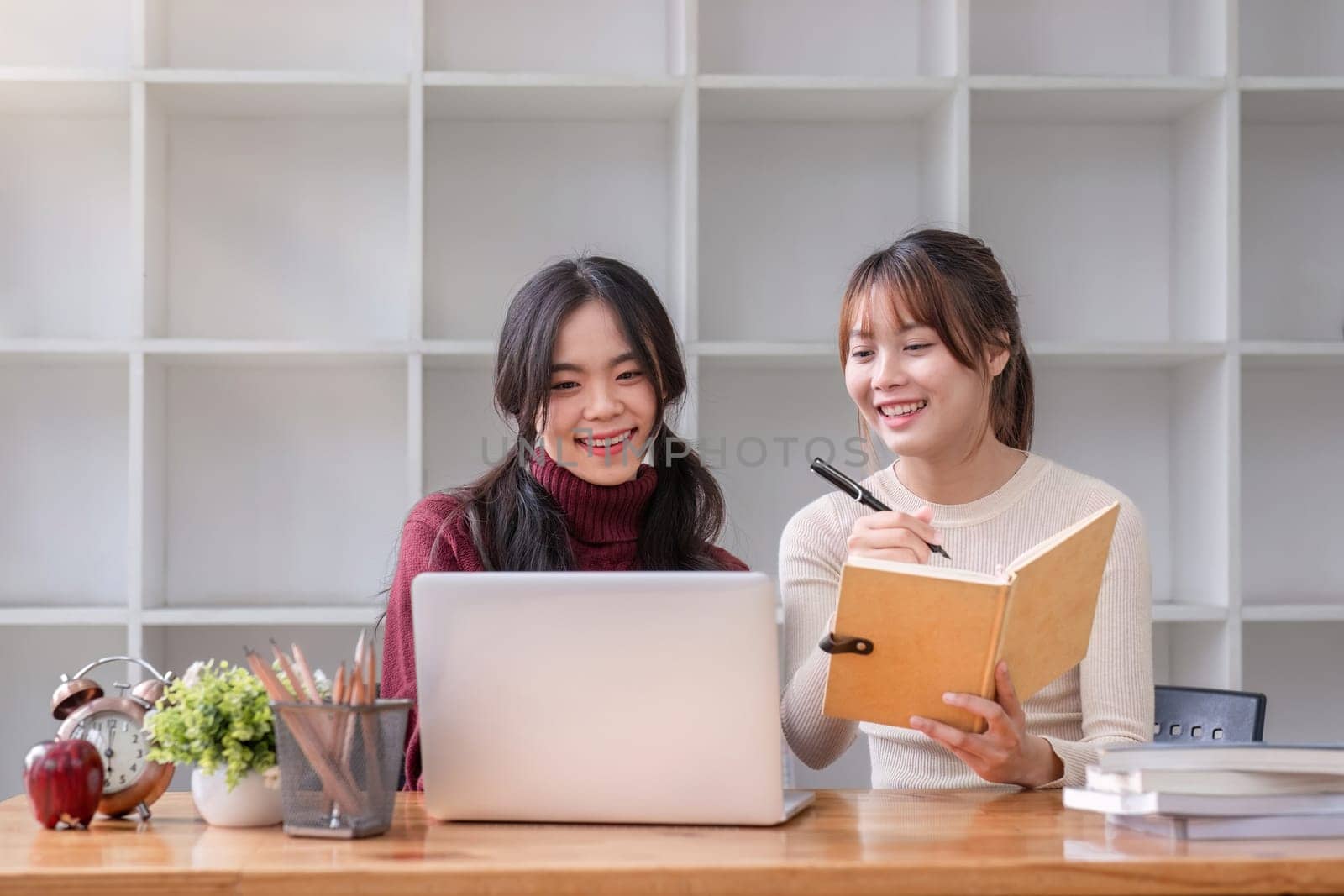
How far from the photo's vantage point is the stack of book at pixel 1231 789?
1103 mm

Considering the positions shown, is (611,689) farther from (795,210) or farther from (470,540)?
(795,210)

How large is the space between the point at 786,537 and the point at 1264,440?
151 cm

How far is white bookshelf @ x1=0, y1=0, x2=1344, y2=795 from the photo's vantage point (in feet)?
8.60

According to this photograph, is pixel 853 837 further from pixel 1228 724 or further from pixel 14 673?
pixel 14 673

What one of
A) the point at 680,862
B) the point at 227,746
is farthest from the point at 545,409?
the point at 680,862

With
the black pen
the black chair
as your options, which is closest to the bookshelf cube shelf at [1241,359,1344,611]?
the black chair

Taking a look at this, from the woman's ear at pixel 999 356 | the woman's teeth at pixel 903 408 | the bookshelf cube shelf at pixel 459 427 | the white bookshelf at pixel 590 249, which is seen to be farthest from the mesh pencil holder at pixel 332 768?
the bookshelf cube shelf at pixel 459 427

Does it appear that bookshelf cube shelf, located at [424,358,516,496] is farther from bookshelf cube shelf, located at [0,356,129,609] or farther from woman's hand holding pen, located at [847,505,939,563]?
woman's hand holding pen, located at [847,505,939,563]

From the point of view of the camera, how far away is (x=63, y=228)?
2643 millimetres

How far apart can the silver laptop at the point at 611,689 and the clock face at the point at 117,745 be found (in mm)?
312

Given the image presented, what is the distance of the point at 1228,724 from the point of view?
1713mm

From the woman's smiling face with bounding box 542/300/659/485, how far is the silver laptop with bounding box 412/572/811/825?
24.4 inches

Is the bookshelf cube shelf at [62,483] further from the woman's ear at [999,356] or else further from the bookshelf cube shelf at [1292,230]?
the bookshelf cube shelf at [1292,230]

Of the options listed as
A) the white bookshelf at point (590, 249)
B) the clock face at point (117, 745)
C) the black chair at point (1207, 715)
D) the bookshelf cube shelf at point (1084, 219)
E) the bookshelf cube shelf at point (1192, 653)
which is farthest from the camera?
the bookshelf cube shelf at point (1084, 219)
